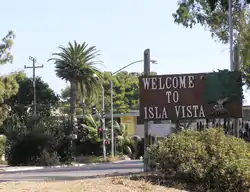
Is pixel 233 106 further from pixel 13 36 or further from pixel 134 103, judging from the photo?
pixel 134 103

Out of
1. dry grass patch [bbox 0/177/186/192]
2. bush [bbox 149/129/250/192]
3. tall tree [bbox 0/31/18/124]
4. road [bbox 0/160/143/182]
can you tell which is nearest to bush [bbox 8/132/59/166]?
tall tree [bbox 0/31/18/124]

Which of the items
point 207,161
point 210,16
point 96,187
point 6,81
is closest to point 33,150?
point 6,81

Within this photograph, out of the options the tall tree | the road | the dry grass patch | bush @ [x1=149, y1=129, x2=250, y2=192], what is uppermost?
the tall tree

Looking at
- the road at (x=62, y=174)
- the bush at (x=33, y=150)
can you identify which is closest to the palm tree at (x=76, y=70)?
the bush at (x=33, y=150)

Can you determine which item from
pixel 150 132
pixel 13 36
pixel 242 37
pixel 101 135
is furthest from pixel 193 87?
pixel 101 135

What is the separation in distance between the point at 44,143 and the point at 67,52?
16.7 meters

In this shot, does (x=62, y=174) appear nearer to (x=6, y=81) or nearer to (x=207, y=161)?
(x=207, y=161)

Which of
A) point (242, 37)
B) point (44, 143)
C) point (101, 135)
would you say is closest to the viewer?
point (242, 37)

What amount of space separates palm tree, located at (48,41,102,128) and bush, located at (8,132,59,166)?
12.5 meters

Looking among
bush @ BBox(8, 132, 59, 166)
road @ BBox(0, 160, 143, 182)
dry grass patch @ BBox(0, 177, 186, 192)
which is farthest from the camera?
bush @ BBox(8, 132, 59, 166)

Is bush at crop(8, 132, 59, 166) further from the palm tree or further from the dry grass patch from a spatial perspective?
the dry grass patch

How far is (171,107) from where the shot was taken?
14.9 metres

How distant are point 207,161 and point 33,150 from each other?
30.0 meters

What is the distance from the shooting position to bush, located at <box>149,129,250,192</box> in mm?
11953
